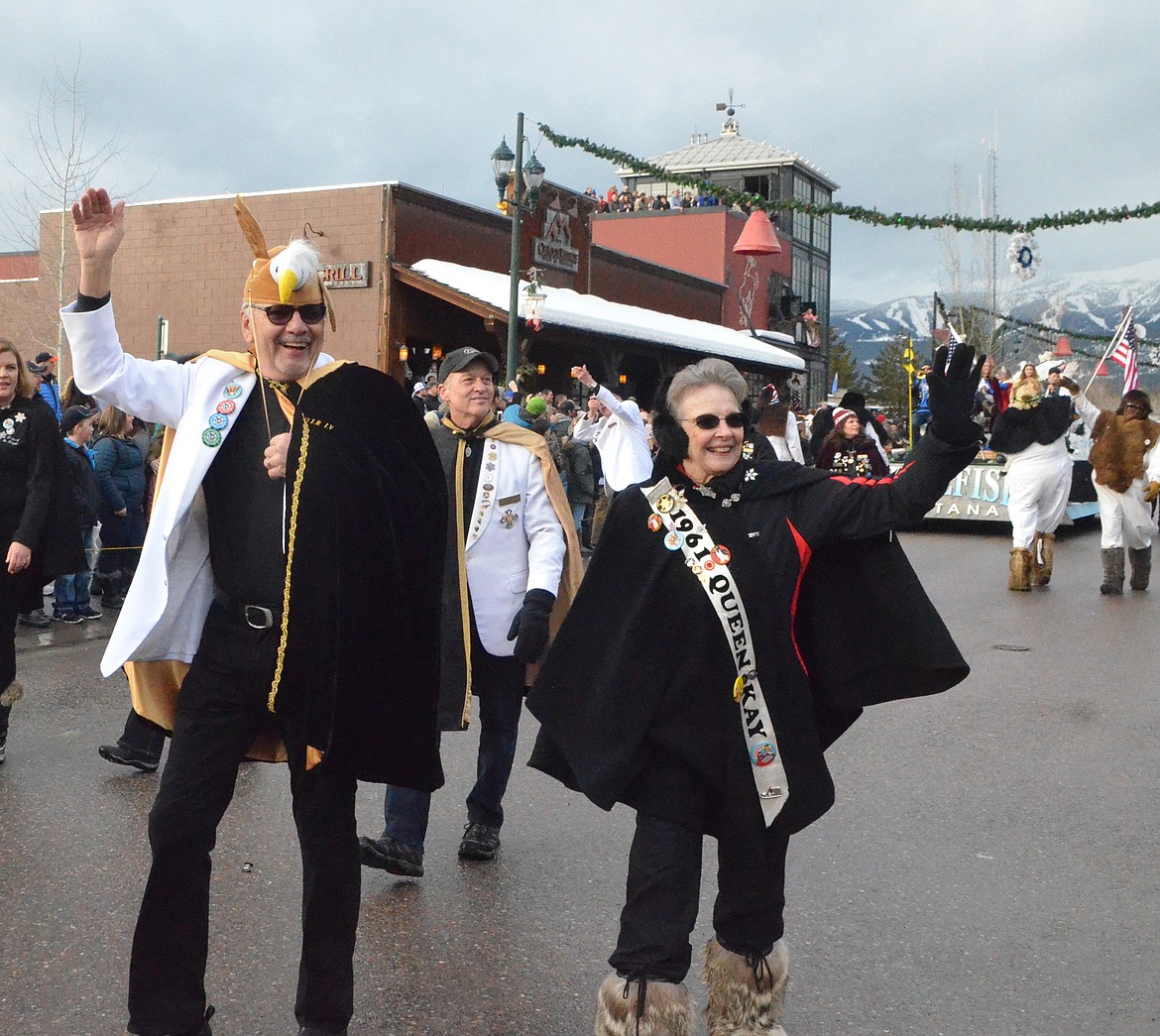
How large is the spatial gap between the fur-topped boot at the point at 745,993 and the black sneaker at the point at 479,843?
168 cm

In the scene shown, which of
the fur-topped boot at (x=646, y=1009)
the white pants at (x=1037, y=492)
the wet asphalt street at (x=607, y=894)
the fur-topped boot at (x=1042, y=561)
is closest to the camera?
the fur-topped boot at (x=646, y=1009)

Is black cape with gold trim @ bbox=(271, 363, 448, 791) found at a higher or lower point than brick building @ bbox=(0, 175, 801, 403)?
lower

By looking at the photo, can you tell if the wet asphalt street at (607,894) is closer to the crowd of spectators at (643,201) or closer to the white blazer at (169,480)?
the white blazer at (169,480)

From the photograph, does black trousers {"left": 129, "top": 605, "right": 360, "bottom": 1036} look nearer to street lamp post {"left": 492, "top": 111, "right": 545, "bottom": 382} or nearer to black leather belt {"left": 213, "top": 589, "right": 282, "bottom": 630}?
black leather belt {"left": 213, "top": 589, "right": 282, "bottom": 630}

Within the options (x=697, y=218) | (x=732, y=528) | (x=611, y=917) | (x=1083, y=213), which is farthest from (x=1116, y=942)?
(x=697, y=218)

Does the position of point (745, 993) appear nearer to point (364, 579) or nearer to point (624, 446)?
point (364, 579)

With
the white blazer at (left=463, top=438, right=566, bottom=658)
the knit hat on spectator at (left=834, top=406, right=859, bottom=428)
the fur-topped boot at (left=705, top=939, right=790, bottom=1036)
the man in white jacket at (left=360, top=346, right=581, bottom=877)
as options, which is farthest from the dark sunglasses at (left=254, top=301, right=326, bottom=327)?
the knit hat on spectator at (left=834, top=406, right=859, bottom=428)

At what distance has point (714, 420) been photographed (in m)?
3.38

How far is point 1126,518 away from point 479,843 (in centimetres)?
964

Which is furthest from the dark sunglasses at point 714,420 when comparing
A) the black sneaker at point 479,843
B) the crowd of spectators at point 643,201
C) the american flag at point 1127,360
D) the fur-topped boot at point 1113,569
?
the crowd of spectators at point 643,201

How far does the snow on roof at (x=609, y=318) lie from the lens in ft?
73.7

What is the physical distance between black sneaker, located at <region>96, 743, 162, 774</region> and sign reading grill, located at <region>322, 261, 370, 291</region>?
17.8 meters

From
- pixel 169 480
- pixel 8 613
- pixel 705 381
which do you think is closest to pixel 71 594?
pixel 8 613

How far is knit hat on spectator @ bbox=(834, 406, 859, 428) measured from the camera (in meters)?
12.0
